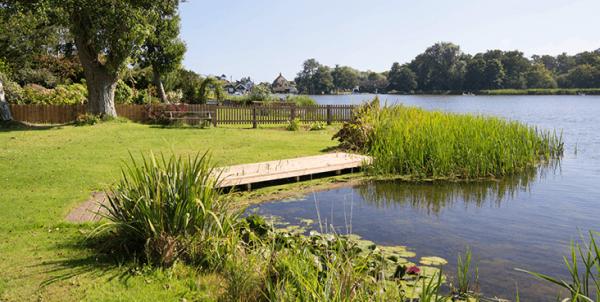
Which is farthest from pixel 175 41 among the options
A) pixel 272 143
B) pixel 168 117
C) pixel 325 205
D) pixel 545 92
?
pixel 545 92

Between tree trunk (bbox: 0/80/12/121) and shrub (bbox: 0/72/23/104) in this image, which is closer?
tree trunk (bbox: 0/80/12/121)

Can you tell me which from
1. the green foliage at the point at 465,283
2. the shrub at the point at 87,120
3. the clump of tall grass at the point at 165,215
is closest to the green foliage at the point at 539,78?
the shrub at the point at 87,120

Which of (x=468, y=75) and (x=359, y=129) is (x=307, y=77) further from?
(x=359, y=129)

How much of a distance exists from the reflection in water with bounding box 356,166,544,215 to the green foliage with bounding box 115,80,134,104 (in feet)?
70.8

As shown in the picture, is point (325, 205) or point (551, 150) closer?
point (325, 205)

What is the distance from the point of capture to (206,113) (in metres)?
22.6

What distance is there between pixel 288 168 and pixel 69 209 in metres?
5.00

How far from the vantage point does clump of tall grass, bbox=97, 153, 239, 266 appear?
16.2 feet

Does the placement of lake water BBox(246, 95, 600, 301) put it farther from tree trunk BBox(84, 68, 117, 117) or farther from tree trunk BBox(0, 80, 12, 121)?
tree trunk BBox(0, 80, 12, 121)

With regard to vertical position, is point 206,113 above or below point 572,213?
above

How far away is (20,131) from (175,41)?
1599 centimetres

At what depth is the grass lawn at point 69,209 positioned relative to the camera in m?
4.38

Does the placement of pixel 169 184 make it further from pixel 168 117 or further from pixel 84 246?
pixel 168 117

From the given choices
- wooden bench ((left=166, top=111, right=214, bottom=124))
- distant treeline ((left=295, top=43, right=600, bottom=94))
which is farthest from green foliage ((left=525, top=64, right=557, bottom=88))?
wooden bench ((left=166, top=111, right=214, bottom=124))
